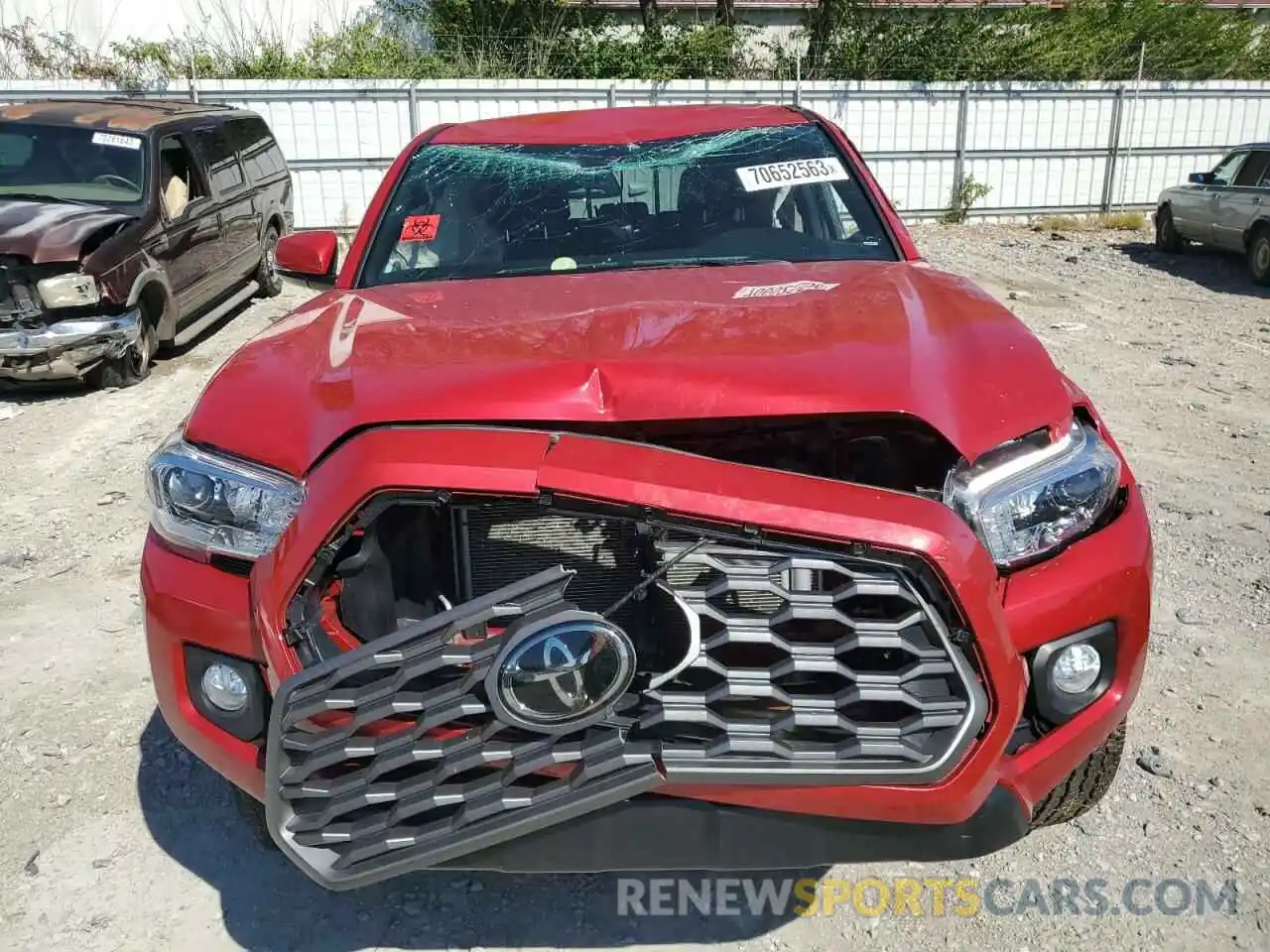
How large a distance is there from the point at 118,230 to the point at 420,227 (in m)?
4.69

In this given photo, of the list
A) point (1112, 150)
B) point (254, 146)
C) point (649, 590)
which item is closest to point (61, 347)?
point (254, 146)

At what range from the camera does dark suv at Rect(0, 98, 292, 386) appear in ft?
21.1

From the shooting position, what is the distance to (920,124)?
1605cm

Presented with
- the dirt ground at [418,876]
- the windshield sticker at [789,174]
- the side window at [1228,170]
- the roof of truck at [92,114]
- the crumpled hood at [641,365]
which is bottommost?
the dirt ground at [418,876]

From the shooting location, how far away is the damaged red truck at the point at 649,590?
167 cm

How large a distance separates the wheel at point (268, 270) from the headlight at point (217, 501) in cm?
825

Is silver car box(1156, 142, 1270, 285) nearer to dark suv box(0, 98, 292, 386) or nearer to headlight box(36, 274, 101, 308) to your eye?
dark suv box(0, 98, 292, 386)

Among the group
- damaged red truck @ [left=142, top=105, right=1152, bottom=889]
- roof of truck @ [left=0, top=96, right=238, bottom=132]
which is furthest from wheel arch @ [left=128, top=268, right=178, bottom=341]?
damaged red truck @ [left=142, top=105, right=1152, bottom=889]

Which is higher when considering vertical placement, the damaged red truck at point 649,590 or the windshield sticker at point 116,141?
the windshield sticker at point 116,141

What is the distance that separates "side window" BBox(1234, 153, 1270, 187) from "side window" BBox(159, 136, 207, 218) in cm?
1093

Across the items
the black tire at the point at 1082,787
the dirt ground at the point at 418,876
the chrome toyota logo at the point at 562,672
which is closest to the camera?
the chrome toyota logo at the point at 562,672

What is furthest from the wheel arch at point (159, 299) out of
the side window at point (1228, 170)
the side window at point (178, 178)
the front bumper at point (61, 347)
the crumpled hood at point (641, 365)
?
the side window at point (1228, 170)

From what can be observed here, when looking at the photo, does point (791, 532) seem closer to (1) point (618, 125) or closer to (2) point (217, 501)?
(2) point (217, 501)

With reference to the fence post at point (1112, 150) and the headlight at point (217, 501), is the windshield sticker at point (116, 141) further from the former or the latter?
the fence post at point (1112, 150)
